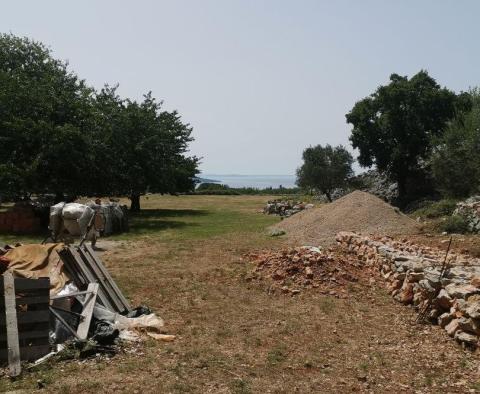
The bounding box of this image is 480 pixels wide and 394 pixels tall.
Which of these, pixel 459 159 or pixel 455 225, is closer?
pixel 455 225

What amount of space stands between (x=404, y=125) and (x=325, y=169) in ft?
25.3

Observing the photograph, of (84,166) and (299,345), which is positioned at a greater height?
(84,166)

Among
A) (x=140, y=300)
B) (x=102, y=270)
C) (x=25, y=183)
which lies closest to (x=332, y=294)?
(x=140, y=300)

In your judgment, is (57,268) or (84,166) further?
(84,166)

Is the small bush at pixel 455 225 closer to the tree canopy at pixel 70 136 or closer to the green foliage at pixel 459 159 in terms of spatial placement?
the green foliage at pixel 459 159

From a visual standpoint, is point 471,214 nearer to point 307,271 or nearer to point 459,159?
point 307,271

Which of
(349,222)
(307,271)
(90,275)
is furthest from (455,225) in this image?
(90,275)

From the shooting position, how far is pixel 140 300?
10.0 meters

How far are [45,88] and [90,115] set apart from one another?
252cm

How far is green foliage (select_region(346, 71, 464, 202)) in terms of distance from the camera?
39.4 metres

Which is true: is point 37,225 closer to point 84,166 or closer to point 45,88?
point 84,166

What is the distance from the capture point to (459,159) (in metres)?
30.9

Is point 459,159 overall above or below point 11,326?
above

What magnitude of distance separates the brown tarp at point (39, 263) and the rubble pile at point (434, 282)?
22.1 ft
